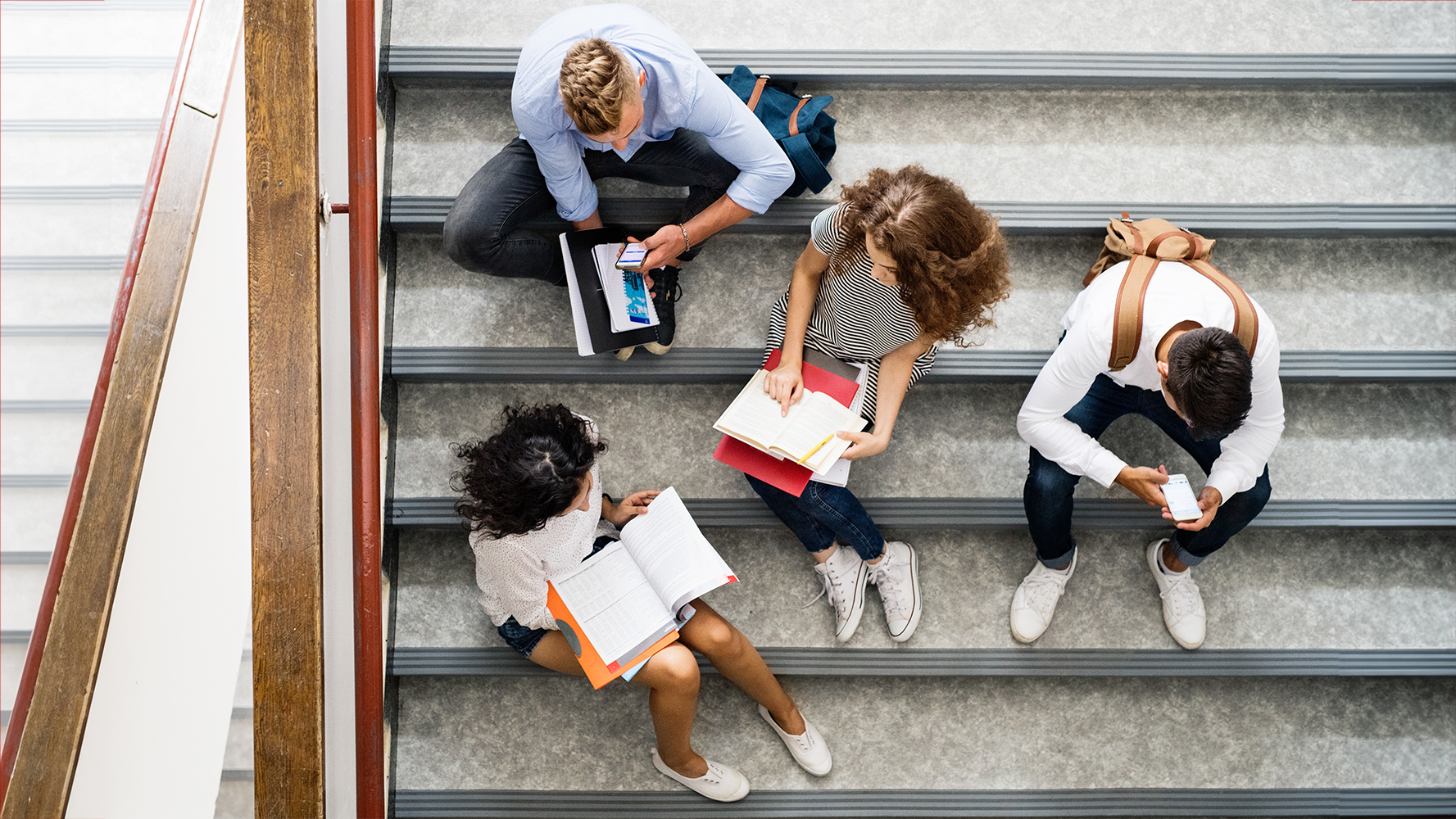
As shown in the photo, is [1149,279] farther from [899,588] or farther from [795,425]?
[899,588]

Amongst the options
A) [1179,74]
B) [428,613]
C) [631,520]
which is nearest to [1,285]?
[428,613]

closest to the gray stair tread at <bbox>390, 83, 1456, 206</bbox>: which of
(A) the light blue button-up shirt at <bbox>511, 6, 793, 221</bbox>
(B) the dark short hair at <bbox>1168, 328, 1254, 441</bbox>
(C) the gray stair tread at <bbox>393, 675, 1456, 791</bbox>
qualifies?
(A) the light blue button-up shirt at <bbox>511, 6, 793, 221</bbox>

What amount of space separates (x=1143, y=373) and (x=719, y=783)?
1661mm

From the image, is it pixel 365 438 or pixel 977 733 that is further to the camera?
pixel 977 733

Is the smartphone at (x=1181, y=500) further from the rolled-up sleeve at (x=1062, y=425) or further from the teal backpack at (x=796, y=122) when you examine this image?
the teal backpack at (x=796, y=122)

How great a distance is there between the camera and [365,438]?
2.08 m

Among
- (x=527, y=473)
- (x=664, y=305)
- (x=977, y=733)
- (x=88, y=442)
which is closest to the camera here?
(x=88, y=442)

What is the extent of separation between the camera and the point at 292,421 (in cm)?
178

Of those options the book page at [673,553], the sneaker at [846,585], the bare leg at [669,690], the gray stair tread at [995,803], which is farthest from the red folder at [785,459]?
the gray stair tread at [995,803]

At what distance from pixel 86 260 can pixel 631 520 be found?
7.31 ft

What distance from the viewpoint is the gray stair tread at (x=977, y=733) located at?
2.69 meters

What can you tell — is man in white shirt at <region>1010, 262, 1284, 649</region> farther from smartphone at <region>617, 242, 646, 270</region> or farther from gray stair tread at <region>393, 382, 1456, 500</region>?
smartphone at <region>617, 242, 646, 270</region>

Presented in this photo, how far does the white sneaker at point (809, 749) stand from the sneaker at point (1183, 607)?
112cm

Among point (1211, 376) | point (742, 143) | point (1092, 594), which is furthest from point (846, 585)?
point (742, 143)
